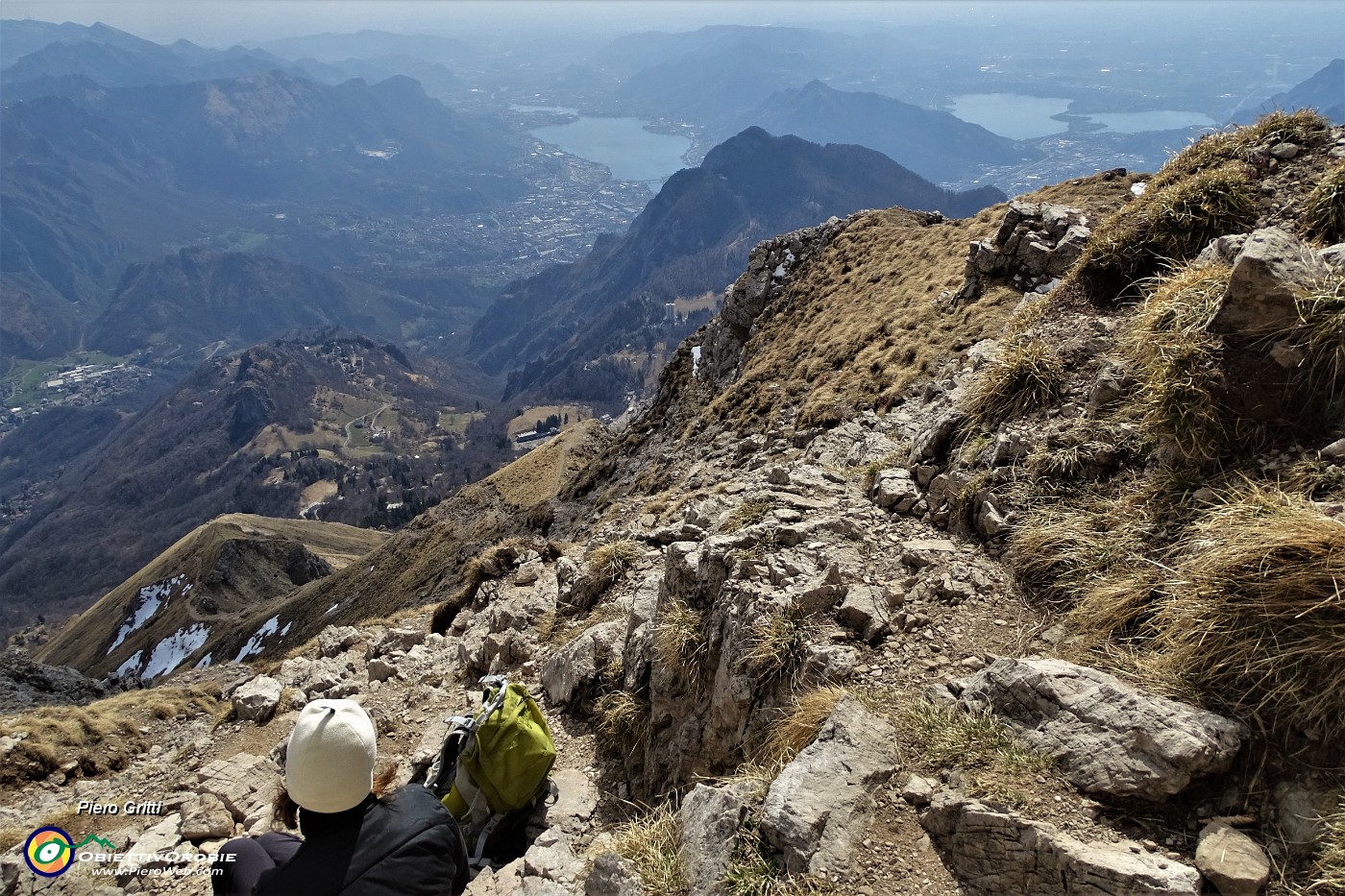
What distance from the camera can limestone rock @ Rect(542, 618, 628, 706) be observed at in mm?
10297

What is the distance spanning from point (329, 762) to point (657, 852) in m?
2.87

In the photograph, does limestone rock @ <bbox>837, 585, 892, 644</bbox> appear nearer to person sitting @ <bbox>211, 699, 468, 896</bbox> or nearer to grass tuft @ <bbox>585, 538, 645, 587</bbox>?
person sitting @ <bbox>211, 699, 468, 896</bbox>

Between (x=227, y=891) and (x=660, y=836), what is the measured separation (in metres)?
3.48

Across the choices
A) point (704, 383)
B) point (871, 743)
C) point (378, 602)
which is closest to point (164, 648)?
point (378, 602)

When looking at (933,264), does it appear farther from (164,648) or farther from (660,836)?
(164,648)

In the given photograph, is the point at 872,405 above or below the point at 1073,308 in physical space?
below

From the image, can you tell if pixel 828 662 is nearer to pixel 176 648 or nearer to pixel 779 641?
pixel 779 641

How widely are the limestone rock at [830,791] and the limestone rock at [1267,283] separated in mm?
5336

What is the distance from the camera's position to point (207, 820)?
9570 millimetres

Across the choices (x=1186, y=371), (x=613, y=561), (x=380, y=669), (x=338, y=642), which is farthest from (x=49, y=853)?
(x=1186, y=371)

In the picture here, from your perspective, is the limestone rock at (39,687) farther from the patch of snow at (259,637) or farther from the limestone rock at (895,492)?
the limestone rock at (895,492)

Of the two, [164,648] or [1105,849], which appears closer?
[1105,849]

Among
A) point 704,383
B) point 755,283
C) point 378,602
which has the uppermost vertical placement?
point 755,283

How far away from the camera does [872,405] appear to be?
19172 millimetres
